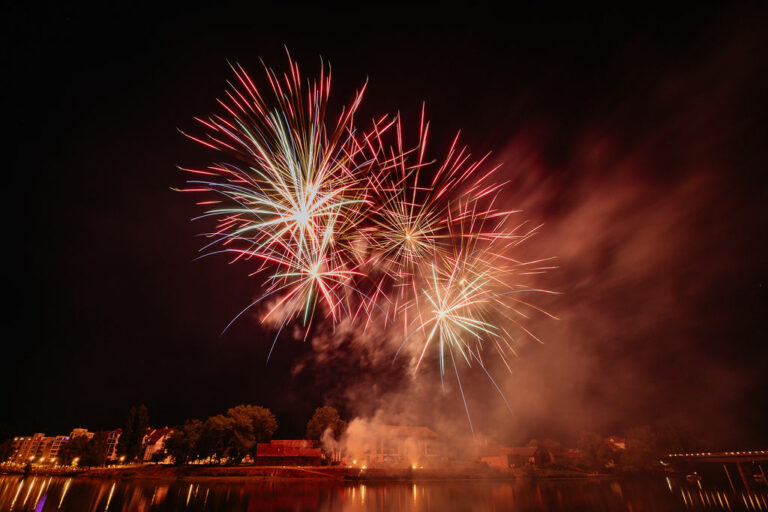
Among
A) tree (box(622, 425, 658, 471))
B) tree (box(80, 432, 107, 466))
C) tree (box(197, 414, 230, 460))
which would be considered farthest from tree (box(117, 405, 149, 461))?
tree (box(622, 425, 658, 471))

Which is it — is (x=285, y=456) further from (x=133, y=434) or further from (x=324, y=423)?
(x=133, y=434)

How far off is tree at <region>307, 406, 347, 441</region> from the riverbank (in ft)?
39.3

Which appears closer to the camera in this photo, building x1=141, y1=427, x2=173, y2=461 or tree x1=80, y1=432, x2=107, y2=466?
tree x1=80, y1=432, x2=107, y2=466

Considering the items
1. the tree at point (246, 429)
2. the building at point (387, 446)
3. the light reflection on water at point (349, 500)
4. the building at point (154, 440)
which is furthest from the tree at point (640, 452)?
the building at point (154, 440)

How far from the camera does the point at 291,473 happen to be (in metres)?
44.3

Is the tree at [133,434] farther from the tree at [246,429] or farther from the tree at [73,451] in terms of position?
the tree at [246,429]

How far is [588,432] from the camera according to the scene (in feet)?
188

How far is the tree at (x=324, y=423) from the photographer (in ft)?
190

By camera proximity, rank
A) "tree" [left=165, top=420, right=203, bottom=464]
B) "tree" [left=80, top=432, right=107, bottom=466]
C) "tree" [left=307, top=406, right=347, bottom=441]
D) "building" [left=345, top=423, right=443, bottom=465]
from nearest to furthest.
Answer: "tree" [left=165, top=420, right=203, bottom=464]
"tree" [left=80, top=432, right=107, bottom=466]
"building" [left=345, top=423, right=443, bottom=465]
"tree" [left=307, top=406, right=347, bottom=441]

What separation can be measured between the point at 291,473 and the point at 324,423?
14428mm

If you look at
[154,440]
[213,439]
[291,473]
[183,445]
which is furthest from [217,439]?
[154,440]

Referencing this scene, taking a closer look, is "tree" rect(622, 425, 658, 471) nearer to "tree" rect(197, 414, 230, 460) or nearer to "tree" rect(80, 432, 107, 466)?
"tree" rect(197, 414, 230, 460)

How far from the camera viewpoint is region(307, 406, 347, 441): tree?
57781mm

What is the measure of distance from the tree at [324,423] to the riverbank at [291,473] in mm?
11964
